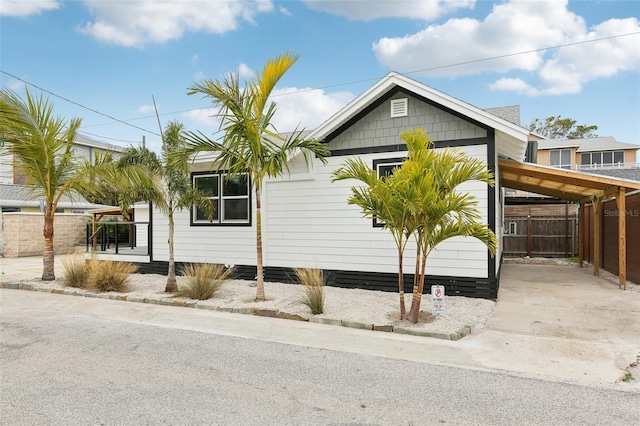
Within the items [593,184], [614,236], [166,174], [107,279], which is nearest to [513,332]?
[593,184]

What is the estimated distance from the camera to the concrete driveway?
4324 millimetres

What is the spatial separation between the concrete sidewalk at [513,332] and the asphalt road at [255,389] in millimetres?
349

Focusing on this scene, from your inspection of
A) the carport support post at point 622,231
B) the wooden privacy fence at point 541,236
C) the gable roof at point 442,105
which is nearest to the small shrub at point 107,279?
the gable roof at point 442,105

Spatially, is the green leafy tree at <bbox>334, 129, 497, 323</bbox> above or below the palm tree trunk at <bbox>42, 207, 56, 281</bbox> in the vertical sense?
above

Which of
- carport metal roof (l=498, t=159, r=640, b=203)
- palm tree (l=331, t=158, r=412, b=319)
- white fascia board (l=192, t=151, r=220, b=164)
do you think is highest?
white fascia board (l=192, t=151, r=220, b=164)

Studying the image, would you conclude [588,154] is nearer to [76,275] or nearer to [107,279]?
[107,279]

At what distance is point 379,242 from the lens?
850 cm

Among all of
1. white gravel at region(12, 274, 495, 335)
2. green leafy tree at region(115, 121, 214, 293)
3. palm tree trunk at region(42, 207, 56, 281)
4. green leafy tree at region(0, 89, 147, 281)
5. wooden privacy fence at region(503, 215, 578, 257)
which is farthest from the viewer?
wooden privacy fence at region(503, 215, 578, 257)

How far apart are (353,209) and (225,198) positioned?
3585mm

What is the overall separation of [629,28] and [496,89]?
12.4 m

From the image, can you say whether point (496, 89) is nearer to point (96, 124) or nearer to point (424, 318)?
point (424, 318)

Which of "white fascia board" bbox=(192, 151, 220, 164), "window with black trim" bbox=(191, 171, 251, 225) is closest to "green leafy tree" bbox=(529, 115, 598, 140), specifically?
"window with black trim" bbox=(191, 171, 251, 225)

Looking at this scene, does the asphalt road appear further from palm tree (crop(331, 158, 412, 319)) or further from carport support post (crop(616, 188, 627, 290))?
carport support post (crop(616, 188, 627, 290))

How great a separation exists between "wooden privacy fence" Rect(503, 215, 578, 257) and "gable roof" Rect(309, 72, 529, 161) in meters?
7.71
